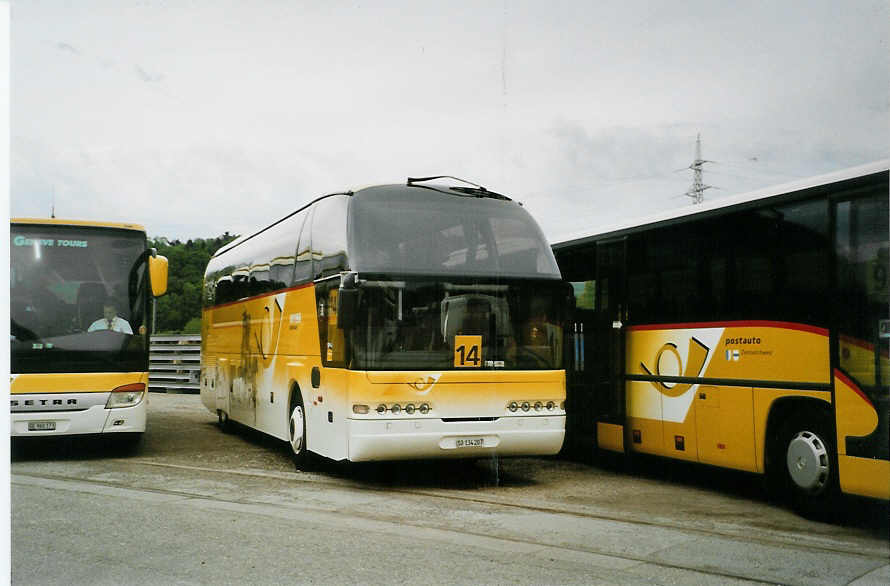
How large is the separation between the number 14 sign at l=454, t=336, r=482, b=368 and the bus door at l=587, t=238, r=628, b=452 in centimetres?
207

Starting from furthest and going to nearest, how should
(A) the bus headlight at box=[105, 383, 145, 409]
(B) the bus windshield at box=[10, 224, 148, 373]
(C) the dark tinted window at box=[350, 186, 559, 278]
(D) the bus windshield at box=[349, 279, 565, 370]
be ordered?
(A) the bus headlight at box=[105, 383, 145, 409] → (B) the bus windshield at box=[10, 224, 148, 373] → (C) the dark tinted window at box=[350, 186, 559, 278] → (D) the bus windshield at box=[349, 279, 565, 370]

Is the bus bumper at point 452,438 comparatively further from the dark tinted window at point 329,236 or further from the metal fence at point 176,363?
the metal fence at point 176,363

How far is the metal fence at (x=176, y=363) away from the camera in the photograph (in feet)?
89.7

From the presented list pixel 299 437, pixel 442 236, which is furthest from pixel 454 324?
pixel 299 437

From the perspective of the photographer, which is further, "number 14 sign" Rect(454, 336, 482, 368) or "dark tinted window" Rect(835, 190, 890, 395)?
"number 14 sign" Rect(454, 336, 482, 368)

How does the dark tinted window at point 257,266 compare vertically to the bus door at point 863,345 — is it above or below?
above

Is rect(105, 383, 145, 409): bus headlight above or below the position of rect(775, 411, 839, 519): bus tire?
above

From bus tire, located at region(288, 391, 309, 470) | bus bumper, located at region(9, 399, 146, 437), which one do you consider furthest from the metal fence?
bus tire, located at region(288, 391, 309, 470)

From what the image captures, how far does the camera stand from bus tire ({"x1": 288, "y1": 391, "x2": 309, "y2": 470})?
11383 mm

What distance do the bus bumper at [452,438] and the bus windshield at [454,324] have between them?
1.85 feet

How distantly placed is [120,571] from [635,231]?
6.98 m

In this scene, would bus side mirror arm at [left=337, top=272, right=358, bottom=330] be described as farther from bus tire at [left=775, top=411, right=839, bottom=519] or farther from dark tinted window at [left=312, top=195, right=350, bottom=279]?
bus tire at [left=775, top=411, right=839, bottom=519]

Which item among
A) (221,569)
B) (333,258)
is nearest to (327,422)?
(333,258)

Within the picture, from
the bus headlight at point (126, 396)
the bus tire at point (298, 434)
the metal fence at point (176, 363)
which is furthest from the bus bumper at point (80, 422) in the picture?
the metal fence at point (176, 363)
